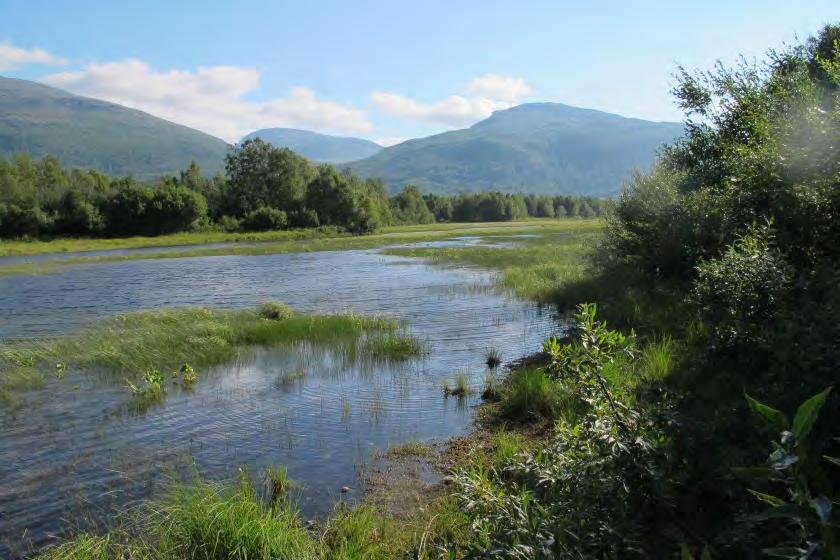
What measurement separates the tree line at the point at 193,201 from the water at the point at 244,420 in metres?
76.5

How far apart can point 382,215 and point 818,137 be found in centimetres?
13594

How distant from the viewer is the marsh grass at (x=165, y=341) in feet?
60.0

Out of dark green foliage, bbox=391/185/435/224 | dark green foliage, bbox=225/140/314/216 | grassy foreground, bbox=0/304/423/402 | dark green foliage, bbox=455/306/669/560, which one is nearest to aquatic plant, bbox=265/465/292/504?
dark green foliage, bbox=455/306/669/560

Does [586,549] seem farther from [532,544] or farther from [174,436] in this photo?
[174,436]

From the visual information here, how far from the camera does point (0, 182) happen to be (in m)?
104

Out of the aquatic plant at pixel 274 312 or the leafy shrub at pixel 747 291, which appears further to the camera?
the aquatic plant at pixel 274 312

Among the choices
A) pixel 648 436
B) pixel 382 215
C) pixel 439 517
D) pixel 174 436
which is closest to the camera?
→ pixel 648 436

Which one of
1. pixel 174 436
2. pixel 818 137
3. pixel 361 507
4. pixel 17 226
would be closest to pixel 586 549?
pixel 361 507

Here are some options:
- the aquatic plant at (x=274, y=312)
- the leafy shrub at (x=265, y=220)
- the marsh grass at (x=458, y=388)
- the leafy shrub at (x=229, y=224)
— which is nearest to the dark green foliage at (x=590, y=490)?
the marsh grass at (x=458, y=388)

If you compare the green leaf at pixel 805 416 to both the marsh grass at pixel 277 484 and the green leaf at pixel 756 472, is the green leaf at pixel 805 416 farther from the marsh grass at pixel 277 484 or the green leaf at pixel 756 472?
the marsh grass at pixel 277 484

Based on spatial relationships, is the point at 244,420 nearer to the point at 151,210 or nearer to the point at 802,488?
the point at 802,488

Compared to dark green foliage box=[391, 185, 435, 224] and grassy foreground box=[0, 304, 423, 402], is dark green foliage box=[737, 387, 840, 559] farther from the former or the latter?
dark green foliage box=[391, 185, 435, 224]

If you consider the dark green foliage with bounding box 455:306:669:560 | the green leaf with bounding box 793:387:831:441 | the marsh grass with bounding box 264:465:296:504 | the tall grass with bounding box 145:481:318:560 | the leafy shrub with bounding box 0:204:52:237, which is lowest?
the marsh grass with bounding box 264:465:296:504

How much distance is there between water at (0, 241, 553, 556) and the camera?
34.0ft
